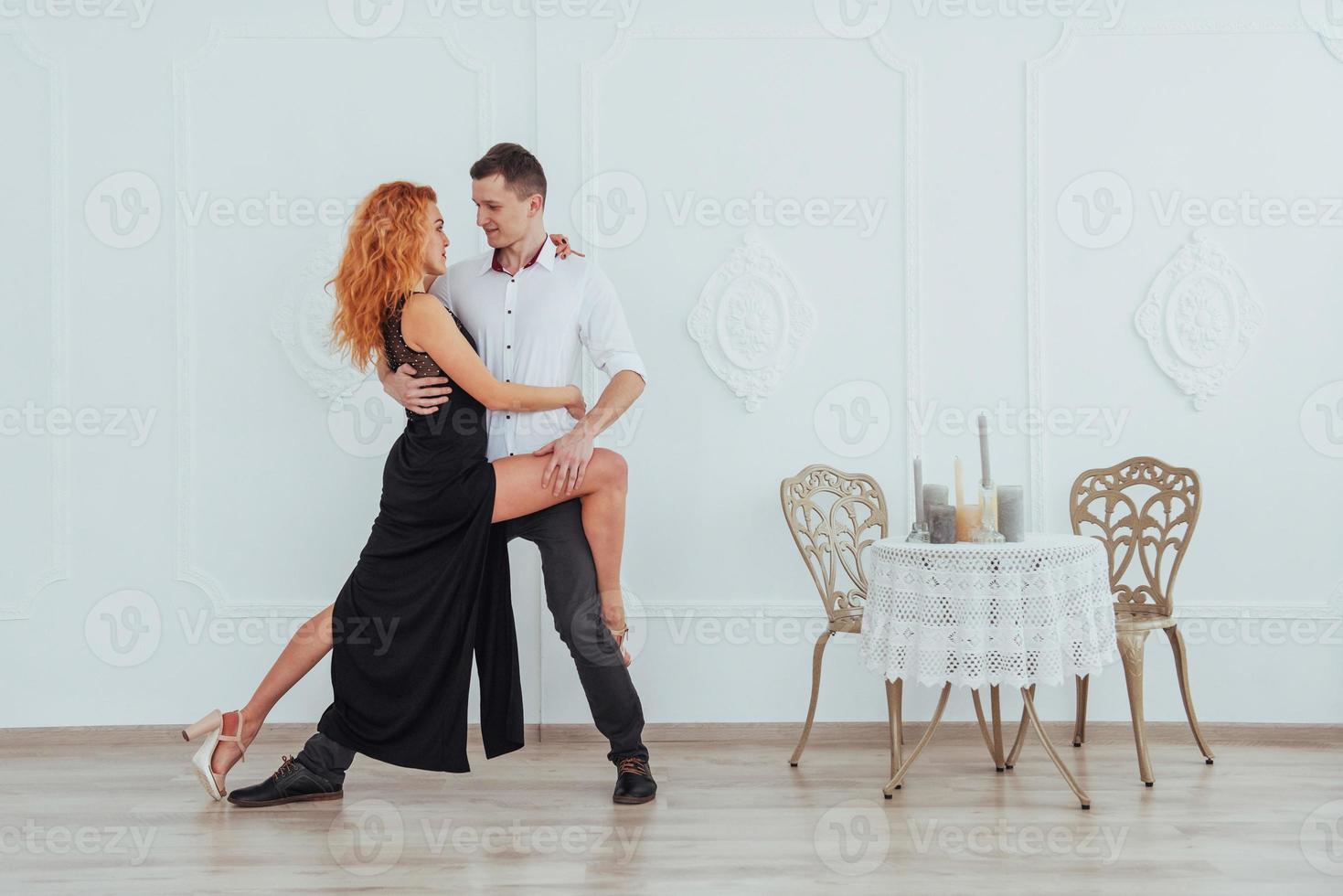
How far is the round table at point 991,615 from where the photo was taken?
8.94ft

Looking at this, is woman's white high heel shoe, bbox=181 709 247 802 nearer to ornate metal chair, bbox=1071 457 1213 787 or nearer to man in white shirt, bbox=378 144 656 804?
man in white shirt, bbox=378 144 656 804

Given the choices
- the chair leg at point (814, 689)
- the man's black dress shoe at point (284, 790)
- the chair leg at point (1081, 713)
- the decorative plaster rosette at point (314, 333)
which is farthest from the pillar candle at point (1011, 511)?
the decorative plaster rosette at point (314, 333)

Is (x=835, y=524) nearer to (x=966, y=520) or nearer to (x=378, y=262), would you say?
(x=966, y=520)

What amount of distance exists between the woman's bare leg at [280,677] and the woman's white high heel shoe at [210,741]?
12mm

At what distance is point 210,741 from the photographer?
2889mm

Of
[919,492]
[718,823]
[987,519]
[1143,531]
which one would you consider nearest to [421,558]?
[718,823]

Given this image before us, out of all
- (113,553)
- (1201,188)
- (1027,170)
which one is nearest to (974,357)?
(1027,170)

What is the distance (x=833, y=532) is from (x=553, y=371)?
113cm

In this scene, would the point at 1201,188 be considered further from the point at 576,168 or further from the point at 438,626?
the point at 438,626

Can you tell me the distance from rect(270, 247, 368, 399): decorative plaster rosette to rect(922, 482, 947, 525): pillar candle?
199 centimetres

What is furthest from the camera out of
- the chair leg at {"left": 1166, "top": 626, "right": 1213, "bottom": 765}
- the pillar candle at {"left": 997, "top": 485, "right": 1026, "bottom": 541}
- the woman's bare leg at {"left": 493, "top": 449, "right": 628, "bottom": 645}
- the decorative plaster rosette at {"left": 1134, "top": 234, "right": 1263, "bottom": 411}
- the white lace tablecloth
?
the decorative plaster rosette at {"left": 1134, "top": 234, "right": 1263, "bottom": 411}

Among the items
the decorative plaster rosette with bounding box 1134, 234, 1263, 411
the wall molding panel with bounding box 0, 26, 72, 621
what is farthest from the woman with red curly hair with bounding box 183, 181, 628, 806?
the decorative plaster rosette with bounding box 1134, 234, 1263, 411

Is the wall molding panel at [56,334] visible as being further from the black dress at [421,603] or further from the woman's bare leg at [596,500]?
the woman's bare leg at [596,500]

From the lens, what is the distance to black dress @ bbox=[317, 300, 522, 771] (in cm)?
281
